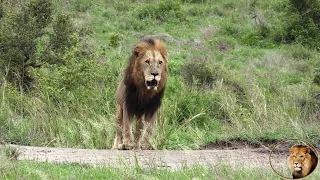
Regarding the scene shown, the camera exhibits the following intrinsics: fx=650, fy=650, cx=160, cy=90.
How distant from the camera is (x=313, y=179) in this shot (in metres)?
5.95

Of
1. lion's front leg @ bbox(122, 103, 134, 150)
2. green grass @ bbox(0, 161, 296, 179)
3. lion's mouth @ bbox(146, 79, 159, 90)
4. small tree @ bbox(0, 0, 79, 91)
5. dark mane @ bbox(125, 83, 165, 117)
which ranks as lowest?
small tree @ bbox(0, 0, 79, 91)

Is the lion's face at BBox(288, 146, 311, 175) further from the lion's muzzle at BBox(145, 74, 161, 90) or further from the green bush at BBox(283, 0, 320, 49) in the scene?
the green bush at BBox(283, 0, 320, 49)

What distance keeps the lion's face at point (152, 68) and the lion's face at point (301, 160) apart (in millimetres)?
6135

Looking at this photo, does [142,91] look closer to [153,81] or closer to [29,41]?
[153,81]

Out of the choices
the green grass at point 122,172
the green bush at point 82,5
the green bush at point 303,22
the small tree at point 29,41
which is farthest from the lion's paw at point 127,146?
the green bush at point 82,5

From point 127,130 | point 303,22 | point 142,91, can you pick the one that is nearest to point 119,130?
point 127,130

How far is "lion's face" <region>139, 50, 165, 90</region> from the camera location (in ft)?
33.0

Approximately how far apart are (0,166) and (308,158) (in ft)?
11.5

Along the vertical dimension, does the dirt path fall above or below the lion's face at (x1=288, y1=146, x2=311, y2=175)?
below

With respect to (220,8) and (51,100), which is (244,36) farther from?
(51,100)

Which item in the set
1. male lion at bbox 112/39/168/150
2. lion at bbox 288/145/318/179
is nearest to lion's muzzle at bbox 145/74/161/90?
male lion at bbox 112/39/168/150

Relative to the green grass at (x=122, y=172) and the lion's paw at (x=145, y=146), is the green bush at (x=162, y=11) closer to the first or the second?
the lion's paw at (x=145, y=146)

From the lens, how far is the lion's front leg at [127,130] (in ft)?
33.2

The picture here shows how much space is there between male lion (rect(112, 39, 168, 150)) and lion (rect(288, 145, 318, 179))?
6.09 meters
